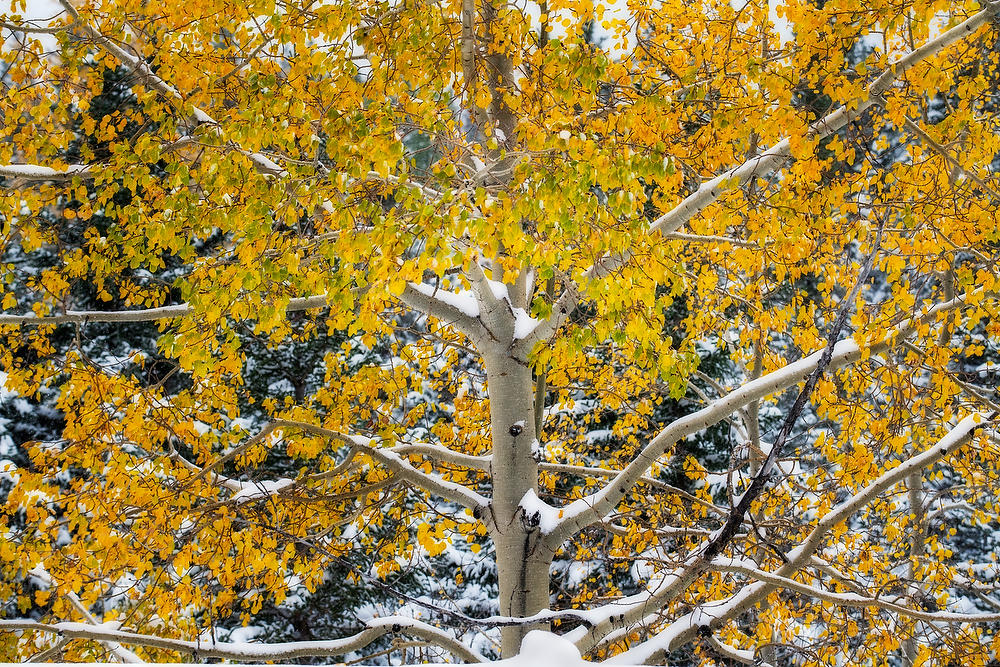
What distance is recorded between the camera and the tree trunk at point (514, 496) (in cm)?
428

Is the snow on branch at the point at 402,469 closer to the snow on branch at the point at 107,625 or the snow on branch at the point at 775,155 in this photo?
the snow on branch at the point at 775,155

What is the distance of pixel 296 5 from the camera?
3562mm

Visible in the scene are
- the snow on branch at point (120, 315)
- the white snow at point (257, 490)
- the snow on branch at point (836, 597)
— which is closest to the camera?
the snow on branch at point (836, 597)

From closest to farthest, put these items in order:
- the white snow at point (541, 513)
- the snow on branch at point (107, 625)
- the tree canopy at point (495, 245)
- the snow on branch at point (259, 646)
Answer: the tree canopy at point (495, 245) < the snow on branch at point (259, 646) < the white snow at point (541, 513) < the snow on branch at point (107, 625)

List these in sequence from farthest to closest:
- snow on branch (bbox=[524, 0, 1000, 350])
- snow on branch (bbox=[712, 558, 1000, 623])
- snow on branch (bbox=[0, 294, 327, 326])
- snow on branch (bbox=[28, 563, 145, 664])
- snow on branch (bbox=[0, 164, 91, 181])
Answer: snow on branch (bbox=[28, 563, 145, 664]), snow on branch (bbox=[0, 294, 327, 326]), snow on branch (bbox=[0, 164, 91, 181]), snow on branch (bbox=[524, 0, 1000, 350]), snow on branch (bbox=[712, 558, 1000, 623])

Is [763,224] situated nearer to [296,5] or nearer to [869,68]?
[869,68]

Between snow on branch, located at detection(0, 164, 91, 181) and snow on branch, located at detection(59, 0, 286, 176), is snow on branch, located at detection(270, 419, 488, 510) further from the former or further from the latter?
snow on branch, located at detection(0, 164, 91, 181)

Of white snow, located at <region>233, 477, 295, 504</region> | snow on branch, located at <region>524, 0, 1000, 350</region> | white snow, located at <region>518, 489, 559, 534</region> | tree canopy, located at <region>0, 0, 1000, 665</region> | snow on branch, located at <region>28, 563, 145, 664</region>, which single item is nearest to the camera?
tree canopy, located at <region>0, 0, 1000, 665</region>

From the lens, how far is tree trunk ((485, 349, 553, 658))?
428 centimetres

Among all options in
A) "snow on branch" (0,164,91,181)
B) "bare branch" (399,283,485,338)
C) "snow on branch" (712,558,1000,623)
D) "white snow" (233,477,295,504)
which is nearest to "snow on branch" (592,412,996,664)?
"snow on branch" (712,558,1000,623)

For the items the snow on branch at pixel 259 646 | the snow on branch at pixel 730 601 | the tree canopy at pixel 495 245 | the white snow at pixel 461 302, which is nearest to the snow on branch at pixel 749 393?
the tree canopy at pixel 495 245

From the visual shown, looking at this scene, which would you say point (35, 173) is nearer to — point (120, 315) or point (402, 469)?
point (120, 315)

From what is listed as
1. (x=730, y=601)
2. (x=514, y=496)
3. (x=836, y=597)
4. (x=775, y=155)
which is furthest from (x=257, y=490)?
(x=775, y=155)

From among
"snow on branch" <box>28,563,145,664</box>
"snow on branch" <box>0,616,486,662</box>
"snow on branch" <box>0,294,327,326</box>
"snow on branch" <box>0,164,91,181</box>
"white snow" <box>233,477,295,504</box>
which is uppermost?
"snow on branch" <box>0,164,91,181</box>
